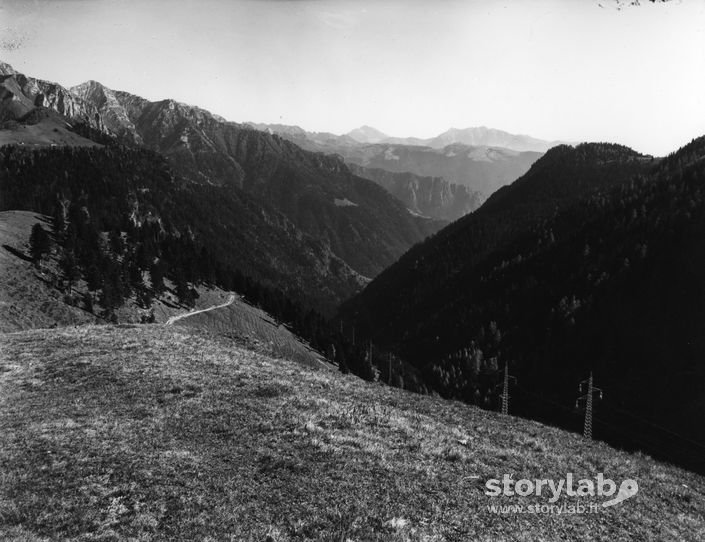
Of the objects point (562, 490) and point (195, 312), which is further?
point (195, 312)

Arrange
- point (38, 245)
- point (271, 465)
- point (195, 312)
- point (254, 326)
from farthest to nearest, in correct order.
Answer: point (254, 326), point (195, 312), point (38, 245), point (271, 465)

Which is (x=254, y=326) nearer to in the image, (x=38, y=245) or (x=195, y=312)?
(x=195, y=312)

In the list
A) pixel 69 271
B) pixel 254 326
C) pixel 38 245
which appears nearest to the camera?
pixel 69 271

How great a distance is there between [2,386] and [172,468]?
18095 mm

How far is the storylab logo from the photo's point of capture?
1535 cm

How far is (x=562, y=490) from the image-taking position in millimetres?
16969

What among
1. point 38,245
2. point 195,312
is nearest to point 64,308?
point 38,245

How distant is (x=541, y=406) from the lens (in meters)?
180

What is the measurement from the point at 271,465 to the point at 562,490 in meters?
11.3

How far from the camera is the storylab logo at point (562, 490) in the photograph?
50.4ft

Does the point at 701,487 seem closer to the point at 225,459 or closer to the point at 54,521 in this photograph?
the point at 225,459

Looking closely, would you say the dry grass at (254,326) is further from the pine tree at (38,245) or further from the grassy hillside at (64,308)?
the pine tree at (38,245)

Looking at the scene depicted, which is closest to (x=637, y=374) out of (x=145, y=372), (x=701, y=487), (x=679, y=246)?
(x=679, y=246)

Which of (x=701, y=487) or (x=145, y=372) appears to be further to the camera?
(x=145, y=372)
